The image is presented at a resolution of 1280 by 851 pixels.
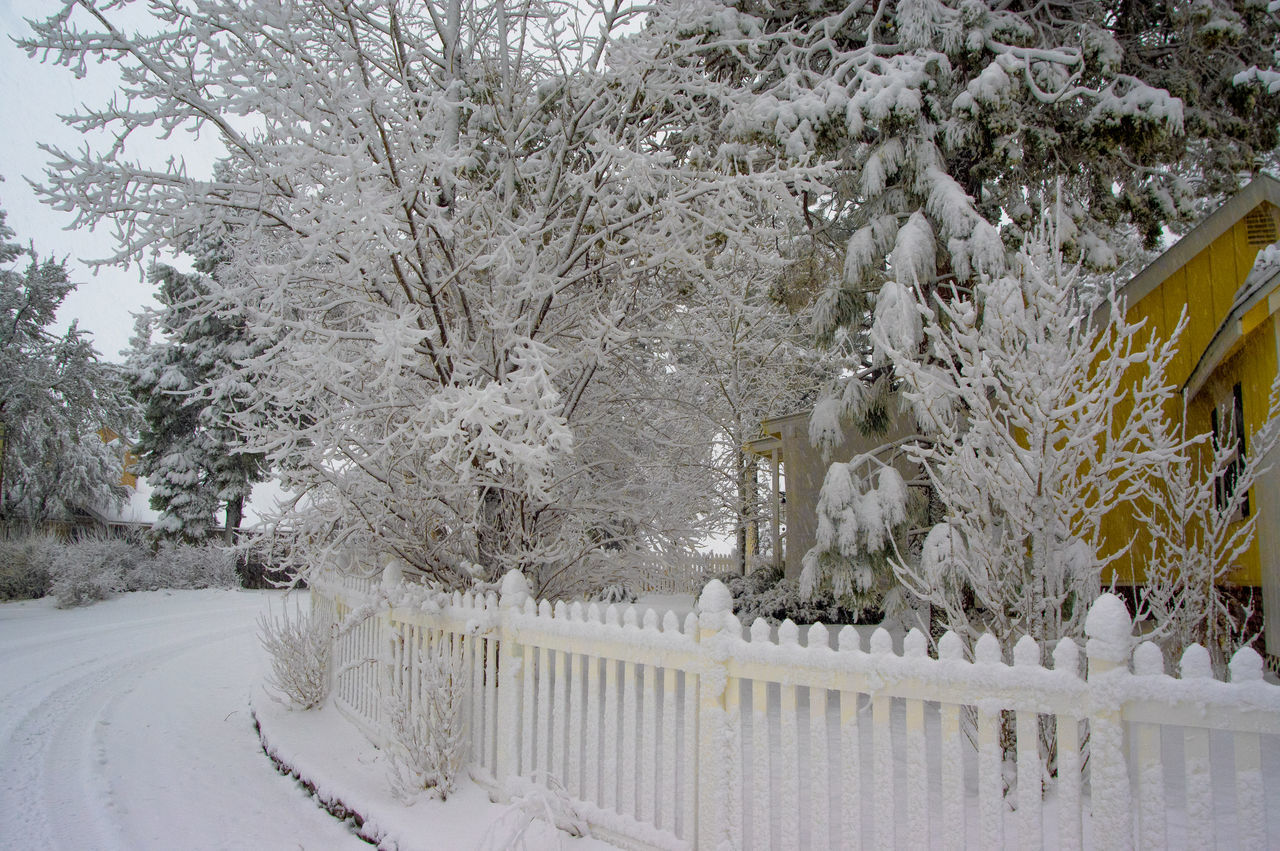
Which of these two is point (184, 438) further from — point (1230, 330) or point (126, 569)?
point (1230, 330)

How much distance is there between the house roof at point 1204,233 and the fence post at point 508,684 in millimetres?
7206

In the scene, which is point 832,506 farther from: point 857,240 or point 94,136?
point 94,136

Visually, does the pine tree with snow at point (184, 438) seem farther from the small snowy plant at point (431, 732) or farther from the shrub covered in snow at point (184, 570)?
the small snowy plant at point (431, 732)

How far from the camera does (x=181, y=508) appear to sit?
23203 mm

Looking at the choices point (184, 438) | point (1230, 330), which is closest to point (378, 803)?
point (1230, 330)

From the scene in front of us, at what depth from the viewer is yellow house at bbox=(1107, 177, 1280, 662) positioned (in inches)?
245

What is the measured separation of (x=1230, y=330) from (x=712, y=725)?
607 cm

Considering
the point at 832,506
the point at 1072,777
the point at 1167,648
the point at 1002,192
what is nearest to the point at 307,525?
the point at 832,506

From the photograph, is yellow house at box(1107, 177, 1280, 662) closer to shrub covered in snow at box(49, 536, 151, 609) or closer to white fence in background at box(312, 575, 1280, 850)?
white fence in background at box(312, 575, 1280, 850)

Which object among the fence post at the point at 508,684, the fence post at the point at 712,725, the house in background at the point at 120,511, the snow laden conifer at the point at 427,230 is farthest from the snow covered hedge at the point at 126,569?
the fence post at the point at 712,725

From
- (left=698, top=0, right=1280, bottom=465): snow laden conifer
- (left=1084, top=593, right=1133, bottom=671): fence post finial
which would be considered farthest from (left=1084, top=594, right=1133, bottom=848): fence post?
(left=698, top=0, right=1280, bottom=465): snow laden conifer

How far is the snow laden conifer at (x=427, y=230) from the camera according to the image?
15.9ft

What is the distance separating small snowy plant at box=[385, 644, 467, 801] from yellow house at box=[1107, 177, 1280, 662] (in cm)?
629

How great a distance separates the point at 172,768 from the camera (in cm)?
582
